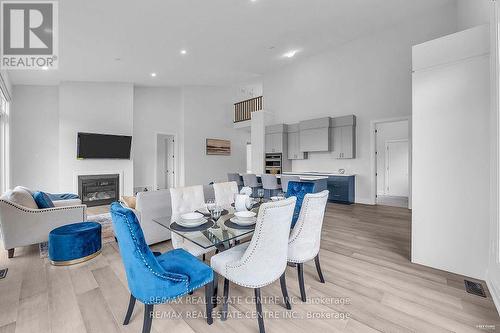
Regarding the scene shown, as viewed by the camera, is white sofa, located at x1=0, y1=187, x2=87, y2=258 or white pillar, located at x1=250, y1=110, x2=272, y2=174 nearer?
white sofa, located at x1=0, y1=187, x2=87, y2=258

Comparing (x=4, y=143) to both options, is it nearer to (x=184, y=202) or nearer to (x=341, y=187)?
(x=184, y=202)

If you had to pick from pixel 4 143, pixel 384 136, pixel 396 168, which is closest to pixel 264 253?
pixel 4 143

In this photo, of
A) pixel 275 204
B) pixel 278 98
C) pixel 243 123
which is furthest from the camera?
pixel 243 123

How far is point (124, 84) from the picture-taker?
6.52 meters

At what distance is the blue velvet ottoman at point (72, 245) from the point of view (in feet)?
7.93

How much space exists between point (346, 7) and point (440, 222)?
4087 mm

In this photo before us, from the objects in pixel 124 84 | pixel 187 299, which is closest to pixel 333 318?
pixel 187 299

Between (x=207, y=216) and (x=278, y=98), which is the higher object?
(x=278, y=98)

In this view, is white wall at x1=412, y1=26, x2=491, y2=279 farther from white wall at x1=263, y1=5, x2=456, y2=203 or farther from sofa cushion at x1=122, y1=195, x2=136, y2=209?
sofa cushion at x1=122, y1=195, x2=136, y2=209

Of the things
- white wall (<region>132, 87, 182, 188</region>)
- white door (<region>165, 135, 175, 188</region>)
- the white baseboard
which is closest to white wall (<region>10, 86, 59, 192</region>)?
white wall (<region>132, 87, 182, 188</region>)

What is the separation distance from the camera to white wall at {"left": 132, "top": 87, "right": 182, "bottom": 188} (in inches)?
283

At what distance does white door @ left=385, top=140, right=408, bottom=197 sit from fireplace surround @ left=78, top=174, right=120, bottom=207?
8.46 m

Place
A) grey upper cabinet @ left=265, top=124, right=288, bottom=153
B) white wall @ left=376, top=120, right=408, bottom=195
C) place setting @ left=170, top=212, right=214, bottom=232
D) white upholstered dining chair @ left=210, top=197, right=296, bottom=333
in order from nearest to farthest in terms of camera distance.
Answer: white upholstered dining chair @ left=210, top=197, right=296, bottom=333, place setting @ left=170, top=212, right=214, bottom=232, white wall @ left=376, top=120, right=408, bottom=195, grey upper cabinet @ left=265, top=124, right=288, bottom=153

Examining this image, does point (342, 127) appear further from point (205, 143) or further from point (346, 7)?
point (205, 143)
